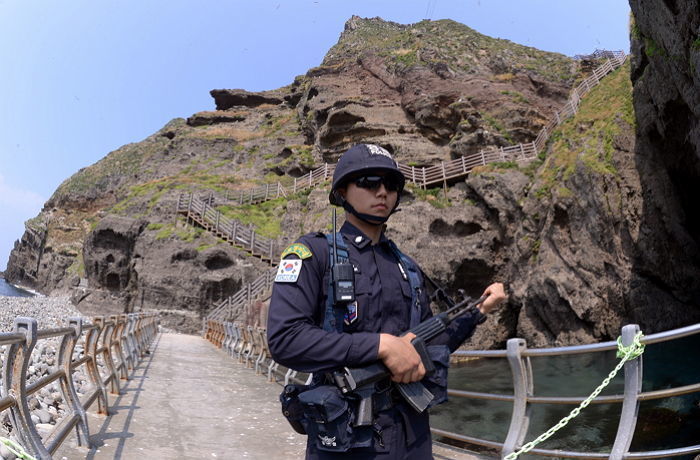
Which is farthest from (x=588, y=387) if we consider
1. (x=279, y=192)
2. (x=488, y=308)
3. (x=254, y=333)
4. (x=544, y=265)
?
(x=279, y=192)

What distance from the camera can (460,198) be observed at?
25.8 m

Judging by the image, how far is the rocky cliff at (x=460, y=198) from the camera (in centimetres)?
1692

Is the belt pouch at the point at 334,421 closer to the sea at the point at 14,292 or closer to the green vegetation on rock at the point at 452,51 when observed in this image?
the green vegetation on rock at the point at 452,51

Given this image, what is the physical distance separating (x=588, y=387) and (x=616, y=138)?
30.7 feet

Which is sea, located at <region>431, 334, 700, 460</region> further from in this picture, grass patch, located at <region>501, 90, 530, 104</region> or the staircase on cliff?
grass patch, located at <region>501, 90, 530, 104</region>

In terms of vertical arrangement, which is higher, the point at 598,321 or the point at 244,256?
the point at 244,256

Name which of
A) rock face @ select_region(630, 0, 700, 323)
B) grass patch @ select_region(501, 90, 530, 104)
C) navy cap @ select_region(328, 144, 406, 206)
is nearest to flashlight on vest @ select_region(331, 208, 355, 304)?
navy cap @ select_region(328, 144, 406, 206)

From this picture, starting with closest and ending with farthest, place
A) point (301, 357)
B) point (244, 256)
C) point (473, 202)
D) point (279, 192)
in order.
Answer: point (301, 357) < point (473, 202) < point (244, 256) < point (279, 192)

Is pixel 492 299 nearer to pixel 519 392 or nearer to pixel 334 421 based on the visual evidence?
pixel 334 421

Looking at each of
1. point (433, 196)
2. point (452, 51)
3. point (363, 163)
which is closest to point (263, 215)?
point (433, 196)

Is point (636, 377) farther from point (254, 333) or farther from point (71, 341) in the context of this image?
point (254, 333)

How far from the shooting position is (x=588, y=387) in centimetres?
1516

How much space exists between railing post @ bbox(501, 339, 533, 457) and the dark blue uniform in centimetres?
134

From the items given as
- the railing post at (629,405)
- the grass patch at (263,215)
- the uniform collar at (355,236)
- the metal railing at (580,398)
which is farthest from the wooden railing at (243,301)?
the uniform collar at (355,236)
